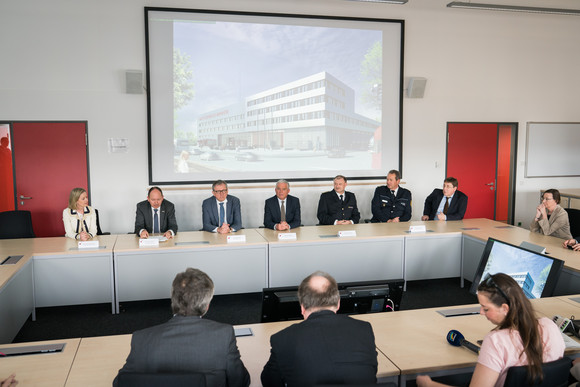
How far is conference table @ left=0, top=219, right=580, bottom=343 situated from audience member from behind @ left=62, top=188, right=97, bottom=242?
209 millimetres

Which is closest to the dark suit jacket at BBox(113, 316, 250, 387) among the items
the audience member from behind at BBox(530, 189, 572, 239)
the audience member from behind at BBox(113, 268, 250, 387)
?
the audience member from behind at BBox(113, 268, 250, 387)

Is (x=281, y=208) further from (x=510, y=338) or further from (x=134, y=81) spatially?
(x=510, y=338)

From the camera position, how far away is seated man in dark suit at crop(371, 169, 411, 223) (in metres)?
6.15

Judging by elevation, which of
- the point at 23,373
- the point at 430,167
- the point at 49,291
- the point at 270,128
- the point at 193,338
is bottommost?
the point at 49,291

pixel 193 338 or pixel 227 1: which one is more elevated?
pixel 227 1

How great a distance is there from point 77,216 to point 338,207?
10.3 feet

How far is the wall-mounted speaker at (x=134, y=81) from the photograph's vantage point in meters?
6.07

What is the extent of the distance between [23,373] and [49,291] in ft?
7.80

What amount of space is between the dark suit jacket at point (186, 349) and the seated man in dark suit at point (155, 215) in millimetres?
3412

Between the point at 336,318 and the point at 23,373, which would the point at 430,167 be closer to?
the point at 336,318

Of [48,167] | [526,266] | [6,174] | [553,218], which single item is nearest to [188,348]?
[526,266]

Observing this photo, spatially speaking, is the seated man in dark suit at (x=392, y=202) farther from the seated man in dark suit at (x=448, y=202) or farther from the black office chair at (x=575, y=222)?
the black office chair at (x=575, y=222)

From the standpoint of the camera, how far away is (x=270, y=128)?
6.82 metres

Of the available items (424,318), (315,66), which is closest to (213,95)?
(315,66)
